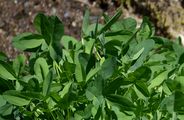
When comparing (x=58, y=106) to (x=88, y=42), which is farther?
(x=88, y=42)

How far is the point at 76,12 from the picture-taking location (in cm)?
378

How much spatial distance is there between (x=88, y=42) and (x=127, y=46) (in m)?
0.12

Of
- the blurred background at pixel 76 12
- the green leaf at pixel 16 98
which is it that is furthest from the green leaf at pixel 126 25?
the blurred background at pixel 76 12

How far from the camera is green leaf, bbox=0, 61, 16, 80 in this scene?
1554 mm

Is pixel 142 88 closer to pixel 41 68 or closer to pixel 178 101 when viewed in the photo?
pixel 178 101

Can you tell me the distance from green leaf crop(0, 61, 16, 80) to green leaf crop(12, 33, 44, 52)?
0.16m

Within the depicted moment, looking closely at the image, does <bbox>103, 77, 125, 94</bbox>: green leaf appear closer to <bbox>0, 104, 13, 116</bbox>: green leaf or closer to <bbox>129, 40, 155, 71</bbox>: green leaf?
<bbox>129, 40, 155, 71</bbox>: green leaf

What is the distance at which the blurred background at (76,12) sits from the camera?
3652mm

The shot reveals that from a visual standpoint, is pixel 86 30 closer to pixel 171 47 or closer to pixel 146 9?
pixel 171 47

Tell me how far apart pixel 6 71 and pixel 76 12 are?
225 centimetres

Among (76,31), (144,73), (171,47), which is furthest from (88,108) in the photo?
(76,31)

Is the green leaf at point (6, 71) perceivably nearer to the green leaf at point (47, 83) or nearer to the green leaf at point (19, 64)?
the green leaf at point (19, 64)

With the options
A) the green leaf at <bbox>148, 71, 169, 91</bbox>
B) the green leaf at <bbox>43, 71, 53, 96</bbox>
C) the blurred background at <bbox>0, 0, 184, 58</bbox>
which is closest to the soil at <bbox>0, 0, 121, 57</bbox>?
the blurred background at <bbox>0, 0, 184, 58</bbox>

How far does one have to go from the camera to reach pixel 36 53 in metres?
1.67
